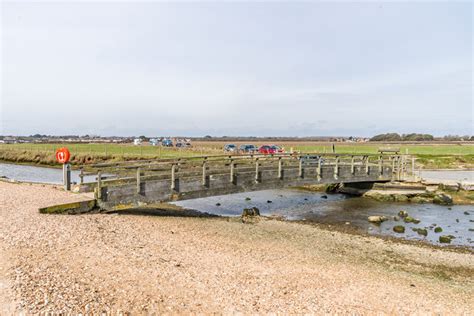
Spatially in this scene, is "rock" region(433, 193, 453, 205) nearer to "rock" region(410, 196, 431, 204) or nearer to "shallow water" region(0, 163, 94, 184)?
"rock" region(410, 196, 431, 204)

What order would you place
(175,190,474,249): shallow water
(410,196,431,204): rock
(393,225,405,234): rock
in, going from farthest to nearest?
(410,196,431,204): rock → (175,190,474,249): shallow water → (393,225,405,234): rock

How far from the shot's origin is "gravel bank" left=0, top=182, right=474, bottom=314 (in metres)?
7.91

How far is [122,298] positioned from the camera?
7.78 metres

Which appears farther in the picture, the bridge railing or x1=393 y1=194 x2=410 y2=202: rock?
x1=393 y1=194 x2=410 y2=202: rock

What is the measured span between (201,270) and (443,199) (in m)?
23.8

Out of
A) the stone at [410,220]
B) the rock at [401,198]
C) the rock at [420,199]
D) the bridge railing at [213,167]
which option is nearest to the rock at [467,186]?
the bridge railing at [213,167]

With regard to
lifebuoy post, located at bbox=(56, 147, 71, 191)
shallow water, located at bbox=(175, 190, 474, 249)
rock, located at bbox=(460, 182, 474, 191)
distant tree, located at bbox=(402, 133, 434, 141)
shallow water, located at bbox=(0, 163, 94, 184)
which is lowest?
shallow water, located at bbox=(175, 190, 474, 249)

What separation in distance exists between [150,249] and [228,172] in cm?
1040

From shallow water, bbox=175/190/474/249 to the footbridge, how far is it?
1926 mm

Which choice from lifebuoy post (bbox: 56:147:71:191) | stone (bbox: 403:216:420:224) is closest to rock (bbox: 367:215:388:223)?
stone (bbox: 403:216:420:224)

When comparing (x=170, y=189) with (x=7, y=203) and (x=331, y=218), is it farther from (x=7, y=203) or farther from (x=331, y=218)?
(x=331, y=218)

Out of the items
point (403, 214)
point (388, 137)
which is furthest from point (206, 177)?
point (388, 137)

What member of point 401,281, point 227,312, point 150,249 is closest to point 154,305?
point 227,312

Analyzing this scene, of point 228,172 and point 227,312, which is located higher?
point 228,172
